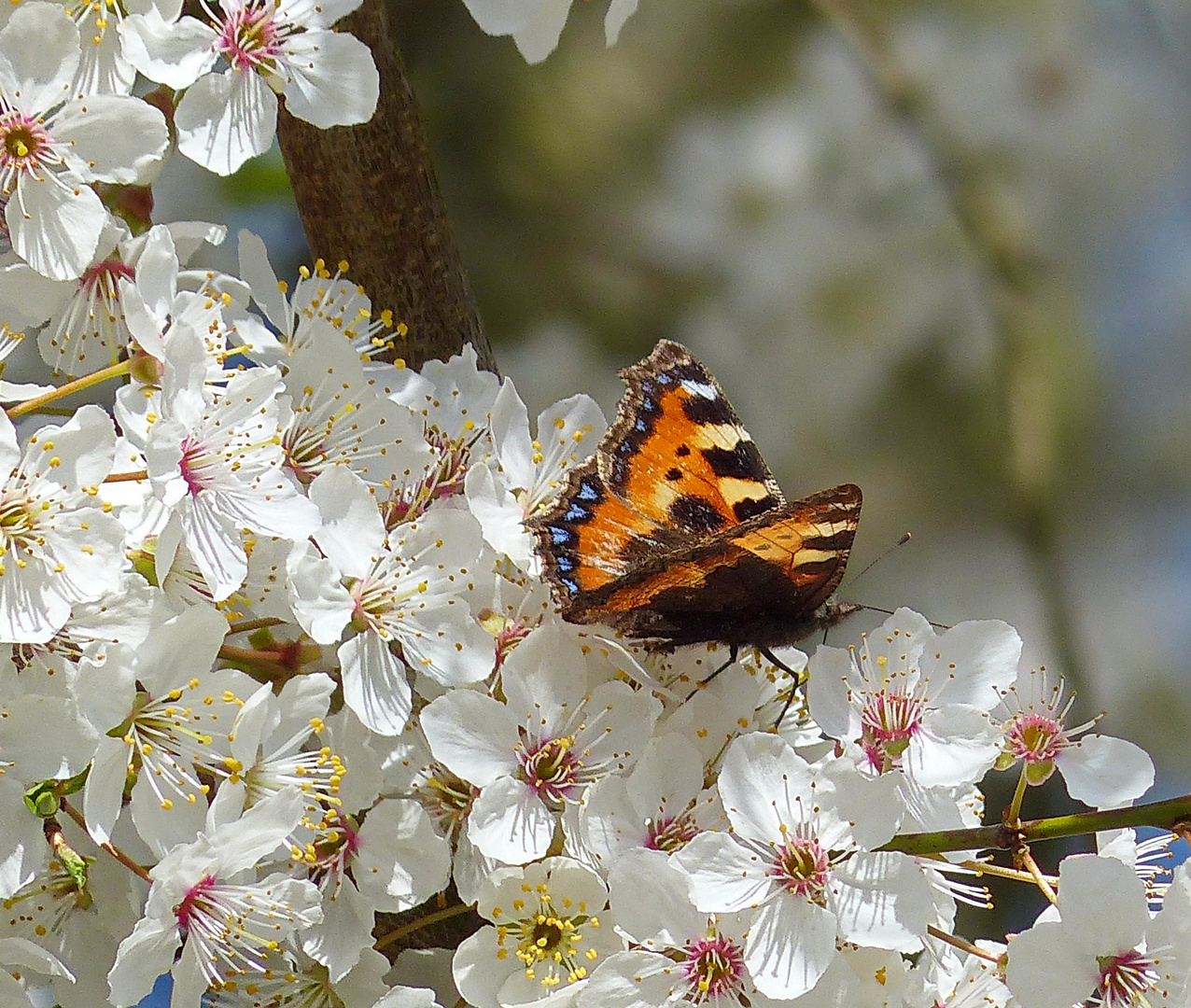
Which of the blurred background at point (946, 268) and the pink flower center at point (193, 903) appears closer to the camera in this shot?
the pink flower center at point (193, 903)

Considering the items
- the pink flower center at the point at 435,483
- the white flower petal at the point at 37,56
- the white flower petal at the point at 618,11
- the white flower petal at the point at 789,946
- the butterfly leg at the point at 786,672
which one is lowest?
the white flower petal at the point at 789,946

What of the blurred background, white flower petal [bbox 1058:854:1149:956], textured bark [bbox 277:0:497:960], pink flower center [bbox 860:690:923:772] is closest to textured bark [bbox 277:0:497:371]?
textured bark [bbox 277:0:497:960]

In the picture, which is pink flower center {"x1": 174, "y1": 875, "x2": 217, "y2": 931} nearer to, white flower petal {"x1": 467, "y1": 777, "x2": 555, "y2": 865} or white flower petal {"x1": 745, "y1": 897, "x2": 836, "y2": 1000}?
white flower petal {"x1": 467, "y1": 777, "x2": 555, "y2": 865}

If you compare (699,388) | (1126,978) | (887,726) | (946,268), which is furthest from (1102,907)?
(946,268)

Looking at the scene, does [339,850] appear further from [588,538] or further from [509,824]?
[588,538]

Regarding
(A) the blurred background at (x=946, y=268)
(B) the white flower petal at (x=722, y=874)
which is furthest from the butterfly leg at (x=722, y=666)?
(A) the blurred background at (x=946, y=268)

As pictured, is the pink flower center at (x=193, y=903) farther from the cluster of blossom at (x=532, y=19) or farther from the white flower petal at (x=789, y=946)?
the cluster of blossom at (x=532, y=19)

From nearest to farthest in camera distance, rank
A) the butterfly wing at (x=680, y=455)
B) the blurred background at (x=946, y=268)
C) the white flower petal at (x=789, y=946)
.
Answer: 1. the white flower petal at (x=789, y=946)
2. the butterfly wing at (x=680, y=455)
3. the blurred background at (x=946, y=268)
